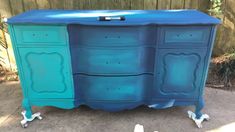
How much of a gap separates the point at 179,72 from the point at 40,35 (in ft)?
3.66

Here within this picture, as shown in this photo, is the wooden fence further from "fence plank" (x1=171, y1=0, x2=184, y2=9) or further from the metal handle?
the metal handle

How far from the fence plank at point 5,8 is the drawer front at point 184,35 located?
1.78 m

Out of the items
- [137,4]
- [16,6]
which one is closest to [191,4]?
[137,4]

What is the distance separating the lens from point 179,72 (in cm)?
203

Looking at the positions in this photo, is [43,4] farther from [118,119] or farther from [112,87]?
[118,119]

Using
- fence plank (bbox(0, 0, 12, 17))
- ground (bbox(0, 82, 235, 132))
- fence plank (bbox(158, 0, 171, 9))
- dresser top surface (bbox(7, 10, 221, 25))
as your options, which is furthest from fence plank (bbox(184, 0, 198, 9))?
fence plank (bbox(0, 0, 12, 17))

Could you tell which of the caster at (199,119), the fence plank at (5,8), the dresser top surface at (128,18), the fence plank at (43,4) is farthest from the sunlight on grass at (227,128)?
the fence plank at (5,8)

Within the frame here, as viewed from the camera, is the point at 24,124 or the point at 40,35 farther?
the point at 24,124

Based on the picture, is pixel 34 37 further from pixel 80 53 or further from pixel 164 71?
pixel 164 71

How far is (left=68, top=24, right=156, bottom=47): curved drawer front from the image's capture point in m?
1.87

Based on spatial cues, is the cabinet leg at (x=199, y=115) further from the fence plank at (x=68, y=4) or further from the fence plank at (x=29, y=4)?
the fence plank at (x=29, y=4)

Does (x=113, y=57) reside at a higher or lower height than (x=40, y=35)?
lower

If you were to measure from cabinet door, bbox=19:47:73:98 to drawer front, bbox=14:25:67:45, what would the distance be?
0.19 ft

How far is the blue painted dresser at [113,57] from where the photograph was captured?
1.87 metres
